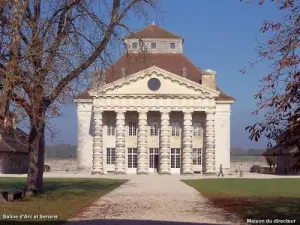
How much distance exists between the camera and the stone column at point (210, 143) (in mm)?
56750

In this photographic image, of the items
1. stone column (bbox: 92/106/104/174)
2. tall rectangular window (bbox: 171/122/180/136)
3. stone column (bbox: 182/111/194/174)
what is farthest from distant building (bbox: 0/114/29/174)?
stone column (bbox: 182/111/194/174)

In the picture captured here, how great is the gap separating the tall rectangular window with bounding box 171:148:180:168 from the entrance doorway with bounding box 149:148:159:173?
69.1 inches

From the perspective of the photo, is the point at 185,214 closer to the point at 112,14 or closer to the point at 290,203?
the point at 290,203

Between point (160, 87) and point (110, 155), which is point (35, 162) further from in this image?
point (110, 155)

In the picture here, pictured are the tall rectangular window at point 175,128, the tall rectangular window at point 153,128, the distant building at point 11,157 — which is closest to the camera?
the distant building at point 11,157

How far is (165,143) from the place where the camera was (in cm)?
5662

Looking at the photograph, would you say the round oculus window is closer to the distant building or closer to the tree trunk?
the distant building

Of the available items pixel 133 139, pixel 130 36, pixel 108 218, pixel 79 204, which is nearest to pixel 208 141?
pixel 133 139

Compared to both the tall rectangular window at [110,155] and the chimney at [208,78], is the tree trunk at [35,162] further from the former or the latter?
the chimney at [208,78]

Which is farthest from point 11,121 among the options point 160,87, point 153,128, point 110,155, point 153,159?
point 153,128

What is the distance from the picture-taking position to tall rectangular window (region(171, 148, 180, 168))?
5850 centimetres

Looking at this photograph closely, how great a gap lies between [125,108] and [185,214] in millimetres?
42441

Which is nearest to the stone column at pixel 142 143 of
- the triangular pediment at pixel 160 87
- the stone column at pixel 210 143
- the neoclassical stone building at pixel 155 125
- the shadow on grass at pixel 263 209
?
the neoclassical stone building at pixel 155 125

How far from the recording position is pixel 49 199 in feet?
64.1
